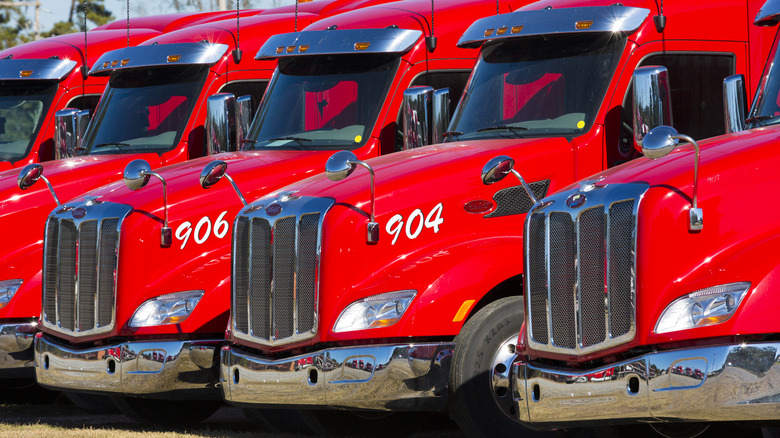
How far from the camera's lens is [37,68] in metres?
12.9

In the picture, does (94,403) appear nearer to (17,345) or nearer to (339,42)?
(17,345)

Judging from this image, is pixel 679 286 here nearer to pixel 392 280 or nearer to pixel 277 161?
pixel 392 280

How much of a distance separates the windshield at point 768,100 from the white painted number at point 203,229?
355 cm

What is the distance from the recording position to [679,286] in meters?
5.72

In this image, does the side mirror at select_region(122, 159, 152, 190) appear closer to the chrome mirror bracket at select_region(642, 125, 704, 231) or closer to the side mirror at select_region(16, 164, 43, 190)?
the side mirror at select_region(16, 164, 43, 190)

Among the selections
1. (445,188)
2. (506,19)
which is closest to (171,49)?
(506,19)

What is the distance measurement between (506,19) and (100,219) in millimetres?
3000

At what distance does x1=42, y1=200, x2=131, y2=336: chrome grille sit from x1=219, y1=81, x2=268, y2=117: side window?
264 cm

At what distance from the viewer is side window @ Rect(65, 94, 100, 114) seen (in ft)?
42.8

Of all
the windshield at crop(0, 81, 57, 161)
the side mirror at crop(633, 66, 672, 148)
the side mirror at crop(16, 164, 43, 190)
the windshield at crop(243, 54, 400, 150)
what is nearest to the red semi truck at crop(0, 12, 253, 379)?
the windshield at crop(0, 81, 57, 161)

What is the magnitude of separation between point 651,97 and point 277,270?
231 centimetres

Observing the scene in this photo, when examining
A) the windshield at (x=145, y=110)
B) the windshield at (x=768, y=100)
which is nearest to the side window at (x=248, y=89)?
the windshield at (x=145, y=110)

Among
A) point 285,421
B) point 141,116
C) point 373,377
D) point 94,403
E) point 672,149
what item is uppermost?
point 672,149

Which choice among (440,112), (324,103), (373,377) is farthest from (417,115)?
(373,377)
